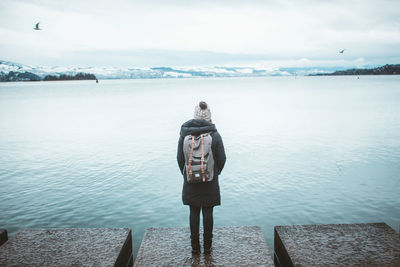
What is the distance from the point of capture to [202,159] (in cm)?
504

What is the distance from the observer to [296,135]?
2444 cm

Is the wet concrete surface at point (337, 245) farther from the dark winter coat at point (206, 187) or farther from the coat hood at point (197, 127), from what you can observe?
the coat hood at point (197, 127)

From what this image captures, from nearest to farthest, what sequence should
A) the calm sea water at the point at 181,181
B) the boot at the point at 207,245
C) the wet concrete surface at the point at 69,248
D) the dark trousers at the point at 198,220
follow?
the wet concrete surface at the point at 69,248 < the dark trousers at the point at 198,220 < the boot at the point at 207,245 < the calm sea water at the point at 181,181

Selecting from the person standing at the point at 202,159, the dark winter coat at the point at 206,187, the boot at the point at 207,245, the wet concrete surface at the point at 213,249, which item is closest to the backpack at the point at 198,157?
the person standing at the point at 202,159

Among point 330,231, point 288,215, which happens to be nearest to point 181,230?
point 330,231

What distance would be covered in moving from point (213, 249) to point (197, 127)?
2.32 m

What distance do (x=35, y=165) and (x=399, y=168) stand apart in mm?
17024

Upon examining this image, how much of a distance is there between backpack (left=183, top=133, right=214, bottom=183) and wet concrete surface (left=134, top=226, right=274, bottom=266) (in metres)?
1.47

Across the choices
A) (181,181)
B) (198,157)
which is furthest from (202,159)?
(181,181)

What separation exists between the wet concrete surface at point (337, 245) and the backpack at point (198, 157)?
6.65 ft

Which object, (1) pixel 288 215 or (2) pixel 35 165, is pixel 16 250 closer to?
(1) pixel 288 215

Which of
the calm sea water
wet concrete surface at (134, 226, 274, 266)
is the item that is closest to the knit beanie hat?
wet concrete surface at (134, 226, 274, 266)

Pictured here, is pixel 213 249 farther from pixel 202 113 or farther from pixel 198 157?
pixel 202 113

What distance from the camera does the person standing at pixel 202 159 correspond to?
5.09 m
